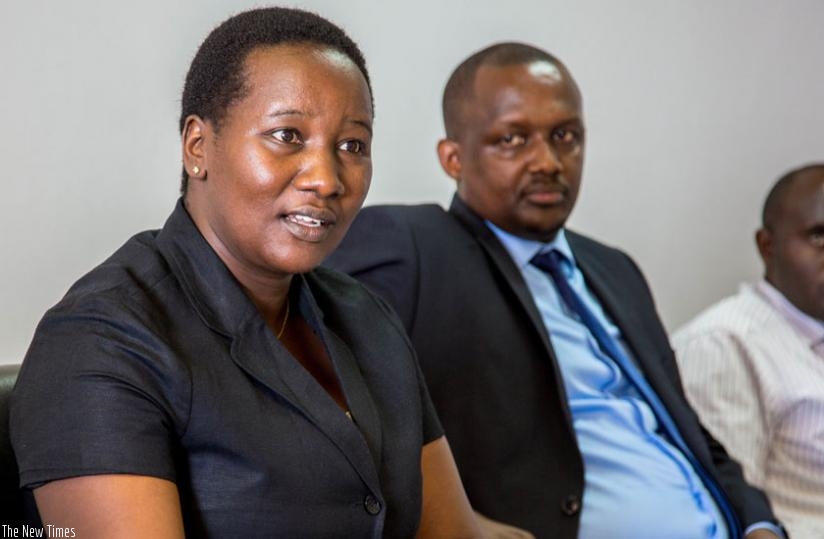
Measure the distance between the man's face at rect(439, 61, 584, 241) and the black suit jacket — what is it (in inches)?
4.6

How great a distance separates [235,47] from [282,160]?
6.7 inches

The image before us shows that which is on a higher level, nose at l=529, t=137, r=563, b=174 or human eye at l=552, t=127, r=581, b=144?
human eye at l=552, t=127, r=581, b=144

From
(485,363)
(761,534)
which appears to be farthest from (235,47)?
(761,534)

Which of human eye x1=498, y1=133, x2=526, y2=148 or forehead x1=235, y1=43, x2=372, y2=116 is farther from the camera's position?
human eye x1=498, y1=133, x2=526, y2=148

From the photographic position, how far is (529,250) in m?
2.34

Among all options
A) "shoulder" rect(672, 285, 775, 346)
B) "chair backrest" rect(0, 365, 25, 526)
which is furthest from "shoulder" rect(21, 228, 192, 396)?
"shoulder" rect(672, 285, 775, 346)

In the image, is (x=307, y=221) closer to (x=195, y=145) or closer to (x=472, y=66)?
(x=195, y=145)

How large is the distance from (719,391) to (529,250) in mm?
669

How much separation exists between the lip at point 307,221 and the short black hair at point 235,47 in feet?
0.50

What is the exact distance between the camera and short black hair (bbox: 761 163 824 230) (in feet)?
9.41

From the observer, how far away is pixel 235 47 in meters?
1.41

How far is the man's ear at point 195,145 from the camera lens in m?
1.42

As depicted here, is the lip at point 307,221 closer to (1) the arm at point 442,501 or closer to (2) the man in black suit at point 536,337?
(1) the arm at point 442,501

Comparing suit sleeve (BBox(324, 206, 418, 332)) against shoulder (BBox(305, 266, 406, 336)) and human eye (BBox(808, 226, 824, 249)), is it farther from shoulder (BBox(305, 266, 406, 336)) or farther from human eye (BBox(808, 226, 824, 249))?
human eye (BBox(808, 226, 824, 249))
